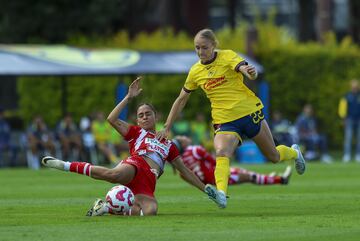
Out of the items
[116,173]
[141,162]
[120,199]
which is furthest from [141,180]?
[120,199]

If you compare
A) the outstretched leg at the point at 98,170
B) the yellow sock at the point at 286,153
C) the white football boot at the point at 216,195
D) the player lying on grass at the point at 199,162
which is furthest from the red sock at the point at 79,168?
the player lying on grass at the point at 199,162

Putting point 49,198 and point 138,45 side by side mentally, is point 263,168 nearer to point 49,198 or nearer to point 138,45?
point 49,198

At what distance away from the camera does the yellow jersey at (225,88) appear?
14148 mm

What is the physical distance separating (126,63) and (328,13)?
49.1 ft

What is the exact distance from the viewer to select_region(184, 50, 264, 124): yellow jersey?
14.1 m

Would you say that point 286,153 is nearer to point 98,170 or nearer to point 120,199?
point 120,199

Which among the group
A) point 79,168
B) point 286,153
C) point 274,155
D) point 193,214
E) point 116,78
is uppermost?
point 79,168

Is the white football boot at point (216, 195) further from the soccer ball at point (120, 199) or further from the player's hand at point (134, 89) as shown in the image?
the player's hand at point (134, 89)

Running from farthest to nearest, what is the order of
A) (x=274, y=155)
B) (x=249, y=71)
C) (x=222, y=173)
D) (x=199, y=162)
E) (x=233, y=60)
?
(x=199, y=162), (x=274, y=155), (x=233, y=60), (x=222, y=173), (x=249, y=71)

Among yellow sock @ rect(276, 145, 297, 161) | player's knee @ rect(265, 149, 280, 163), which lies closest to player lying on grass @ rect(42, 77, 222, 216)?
player's knee @ rect(265, 149, 280, 163)

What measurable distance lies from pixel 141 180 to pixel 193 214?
2.48 feet

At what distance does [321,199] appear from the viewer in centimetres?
1633

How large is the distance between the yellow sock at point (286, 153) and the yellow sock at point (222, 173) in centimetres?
Result: 146

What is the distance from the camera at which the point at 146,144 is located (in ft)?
45.5
